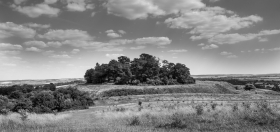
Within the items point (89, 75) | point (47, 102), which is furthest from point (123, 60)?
point (47, 102)

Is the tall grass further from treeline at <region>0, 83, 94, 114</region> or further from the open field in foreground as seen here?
treeline at <region>0, 83, 94, 114</region>

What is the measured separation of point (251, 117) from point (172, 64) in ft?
184

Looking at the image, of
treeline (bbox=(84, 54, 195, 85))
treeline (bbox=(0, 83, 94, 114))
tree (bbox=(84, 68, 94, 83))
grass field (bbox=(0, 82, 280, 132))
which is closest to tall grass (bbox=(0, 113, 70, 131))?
grass field (bbox=(0, 82, 280, 132))

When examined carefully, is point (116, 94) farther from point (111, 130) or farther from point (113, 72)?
point (111, 130)

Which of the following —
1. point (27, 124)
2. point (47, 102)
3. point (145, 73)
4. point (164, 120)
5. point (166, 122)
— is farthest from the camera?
point (145, 73)

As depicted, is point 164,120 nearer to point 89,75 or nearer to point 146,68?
point 146,68

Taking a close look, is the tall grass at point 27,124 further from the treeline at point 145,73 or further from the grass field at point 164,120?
the treeline at point 145,73

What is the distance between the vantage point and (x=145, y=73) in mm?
64562

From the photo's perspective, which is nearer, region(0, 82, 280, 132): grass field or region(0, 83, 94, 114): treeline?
region(0, 82, 280, 132): grass field

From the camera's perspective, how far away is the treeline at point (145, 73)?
6406 cm

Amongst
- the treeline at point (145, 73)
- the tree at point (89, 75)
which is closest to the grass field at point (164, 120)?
the treeline at point (145, 73)

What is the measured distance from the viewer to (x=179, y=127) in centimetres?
1064

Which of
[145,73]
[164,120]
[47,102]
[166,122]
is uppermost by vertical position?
[145,73]

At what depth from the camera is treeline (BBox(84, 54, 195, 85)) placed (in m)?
64.1
